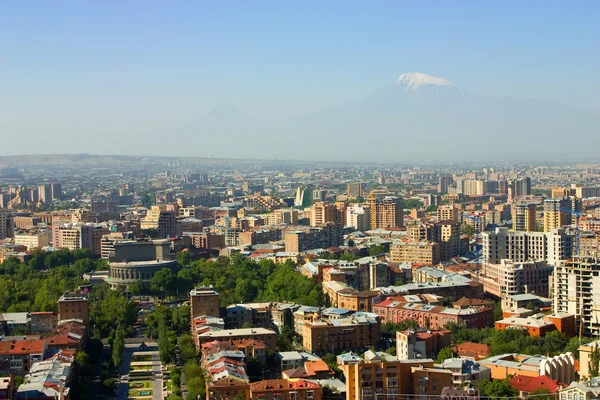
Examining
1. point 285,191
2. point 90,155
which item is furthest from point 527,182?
point 90,155

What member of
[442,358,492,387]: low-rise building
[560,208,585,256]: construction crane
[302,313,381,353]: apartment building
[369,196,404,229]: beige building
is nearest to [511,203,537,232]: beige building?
[560,208,585,256]: construction crane

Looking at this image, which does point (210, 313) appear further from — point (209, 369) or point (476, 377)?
point (476, 377)

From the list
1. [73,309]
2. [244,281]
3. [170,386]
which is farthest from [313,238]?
[170,386]

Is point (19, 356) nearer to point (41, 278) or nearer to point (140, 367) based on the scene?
point (140, 367)

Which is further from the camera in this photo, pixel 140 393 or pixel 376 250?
pixel 376 250

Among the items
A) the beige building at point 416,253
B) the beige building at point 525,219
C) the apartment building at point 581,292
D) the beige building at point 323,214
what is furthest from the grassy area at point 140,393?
the beige building at point 323,214

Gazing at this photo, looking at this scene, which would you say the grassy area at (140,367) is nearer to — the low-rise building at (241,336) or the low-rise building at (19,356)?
the low-rise building at (241,336)

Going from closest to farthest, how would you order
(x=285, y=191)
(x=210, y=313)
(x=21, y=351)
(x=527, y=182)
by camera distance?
1. (x=21, y=351)
2. (x=210, y=313)
3. (x=527, y=182)
4. (x=285, y=191)
